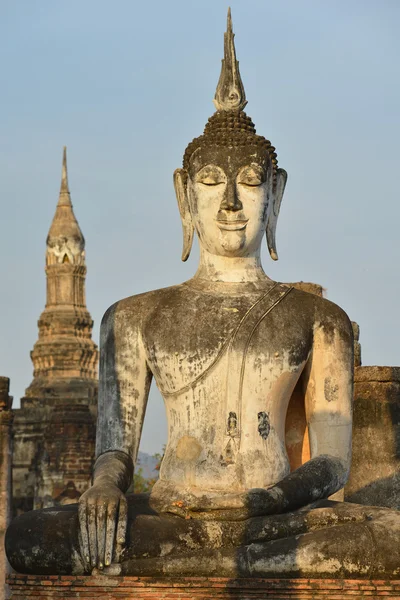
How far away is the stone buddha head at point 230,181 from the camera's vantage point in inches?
417

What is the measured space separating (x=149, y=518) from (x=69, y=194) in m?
39.5

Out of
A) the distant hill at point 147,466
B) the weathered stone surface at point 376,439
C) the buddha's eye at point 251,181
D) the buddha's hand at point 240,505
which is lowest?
the buddha's hand at point 240,505

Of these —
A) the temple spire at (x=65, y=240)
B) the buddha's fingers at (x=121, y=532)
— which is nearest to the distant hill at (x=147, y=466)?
the temple spire at (x=65, y=240)

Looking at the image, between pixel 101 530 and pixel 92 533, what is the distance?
5 centimetres

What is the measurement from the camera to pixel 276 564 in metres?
Answer: 9.45

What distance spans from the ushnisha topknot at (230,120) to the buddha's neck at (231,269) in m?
0.54

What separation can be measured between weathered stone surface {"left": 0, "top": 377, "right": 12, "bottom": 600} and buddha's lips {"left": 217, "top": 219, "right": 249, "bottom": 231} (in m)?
4.89

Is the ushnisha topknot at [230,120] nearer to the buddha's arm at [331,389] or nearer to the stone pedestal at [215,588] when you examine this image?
the buddha's arm at [331,389]

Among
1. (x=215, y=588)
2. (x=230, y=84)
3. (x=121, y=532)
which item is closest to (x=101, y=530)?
(x=121, y=532)

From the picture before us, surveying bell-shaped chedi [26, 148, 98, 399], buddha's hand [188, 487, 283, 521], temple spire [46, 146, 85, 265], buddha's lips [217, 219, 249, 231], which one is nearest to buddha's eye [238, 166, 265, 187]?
buddha's lips [217, 219, 249, 231]

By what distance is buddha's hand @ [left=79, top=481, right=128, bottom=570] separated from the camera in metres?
9.41

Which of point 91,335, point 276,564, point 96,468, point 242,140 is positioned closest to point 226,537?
point 276,564

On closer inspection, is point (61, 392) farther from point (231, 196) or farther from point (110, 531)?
point (110, 531)

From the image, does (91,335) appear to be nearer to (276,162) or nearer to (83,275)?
(83,275)
